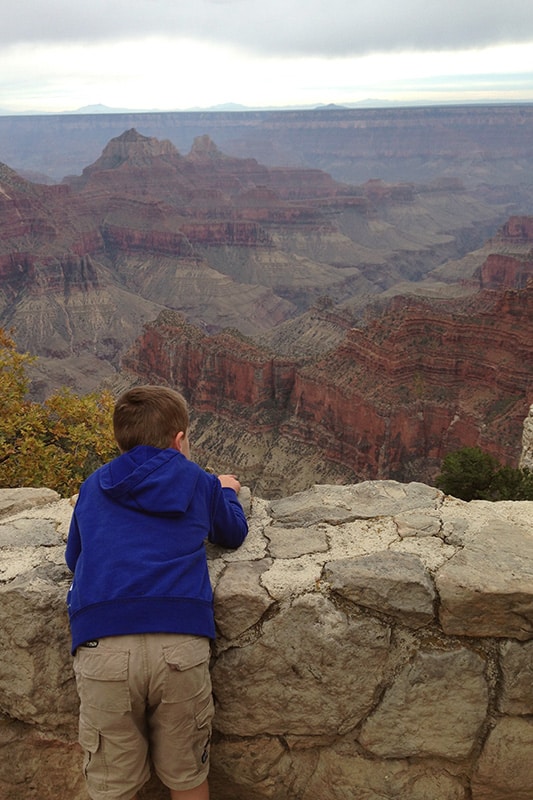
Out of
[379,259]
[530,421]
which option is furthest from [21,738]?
[379,259]

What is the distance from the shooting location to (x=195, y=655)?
11.3 feet

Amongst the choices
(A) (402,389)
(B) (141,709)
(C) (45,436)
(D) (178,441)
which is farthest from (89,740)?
(A) (402,389)

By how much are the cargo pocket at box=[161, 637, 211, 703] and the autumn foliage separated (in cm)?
614

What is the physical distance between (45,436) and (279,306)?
4275 inches

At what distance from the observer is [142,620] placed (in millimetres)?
3359

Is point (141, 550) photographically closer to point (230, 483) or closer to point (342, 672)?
point (230, 483)

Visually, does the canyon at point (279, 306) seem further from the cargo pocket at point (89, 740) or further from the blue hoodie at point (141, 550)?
the cargo pocket at point (89, 740)

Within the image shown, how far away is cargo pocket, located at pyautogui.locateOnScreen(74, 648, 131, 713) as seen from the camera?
3311mm

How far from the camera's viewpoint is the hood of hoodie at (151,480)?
3.58 metres

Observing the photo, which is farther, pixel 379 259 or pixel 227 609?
pixel 379 259

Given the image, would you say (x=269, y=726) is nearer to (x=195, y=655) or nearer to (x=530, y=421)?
(x=195, y=655)

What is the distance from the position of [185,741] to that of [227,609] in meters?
0.73

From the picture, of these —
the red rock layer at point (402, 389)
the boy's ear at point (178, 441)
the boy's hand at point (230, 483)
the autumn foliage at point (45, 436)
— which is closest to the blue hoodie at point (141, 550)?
the boy's ear at point (178, 441)

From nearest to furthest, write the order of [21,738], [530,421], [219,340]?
1. [21,738]
2. [530,421]
3. [219,340]
